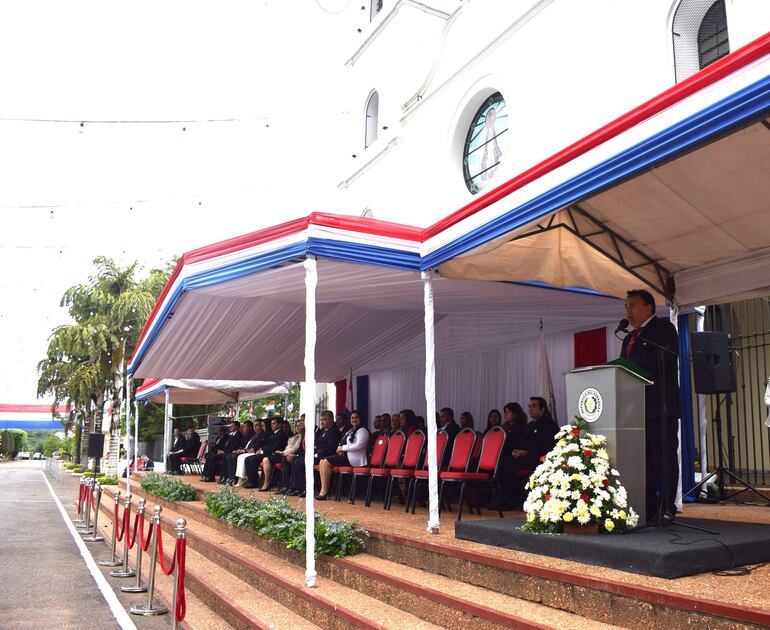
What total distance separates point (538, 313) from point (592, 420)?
14.0 ft

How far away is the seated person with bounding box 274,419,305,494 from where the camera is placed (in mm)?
11164

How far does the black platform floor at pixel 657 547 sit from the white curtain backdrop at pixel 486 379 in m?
4.57

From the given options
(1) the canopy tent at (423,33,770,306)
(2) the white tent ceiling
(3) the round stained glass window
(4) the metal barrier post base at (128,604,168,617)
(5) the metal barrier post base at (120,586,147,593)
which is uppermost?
(3) the round stained glass window

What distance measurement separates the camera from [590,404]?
17.2 feet

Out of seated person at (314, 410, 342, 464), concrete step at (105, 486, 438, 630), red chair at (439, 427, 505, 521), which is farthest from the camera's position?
seated person at (314, 410, 342, 464)

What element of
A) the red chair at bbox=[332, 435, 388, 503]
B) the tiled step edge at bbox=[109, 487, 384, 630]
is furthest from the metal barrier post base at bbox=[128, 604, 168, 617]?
the red chair at bbox=[332, 435, 388, 503]

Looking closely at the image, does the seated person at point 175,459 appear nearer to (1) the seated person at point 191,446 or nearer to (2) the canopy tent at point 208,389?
(1) the seated person at point 191,446

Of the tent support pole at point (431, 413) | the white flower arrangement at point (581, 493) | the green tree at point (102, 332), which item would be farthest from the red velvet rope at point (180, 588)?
the green tree at point (102, 332)

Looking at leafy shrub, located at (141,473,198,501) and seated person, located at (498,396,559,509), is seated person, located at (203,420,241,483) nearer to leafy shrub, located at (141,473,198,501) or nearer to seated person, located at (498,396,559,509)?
leafy shrub, located at (141,473,198,501)

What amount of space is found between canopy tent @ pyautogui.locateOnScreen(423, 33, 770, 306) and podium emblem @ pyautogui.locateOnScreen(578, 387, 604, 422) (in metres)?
1.35

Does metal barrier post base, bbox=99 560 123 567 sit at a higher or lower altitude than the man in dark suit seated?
lower

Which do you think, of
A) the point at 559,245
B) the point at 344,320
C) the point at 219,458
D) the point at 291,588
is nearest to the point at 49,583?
the point at 291,588

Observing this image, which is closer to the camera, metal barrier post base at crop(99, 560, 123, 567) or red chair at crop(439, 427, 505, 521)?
red chair at crop(439, 427, 505, 521)

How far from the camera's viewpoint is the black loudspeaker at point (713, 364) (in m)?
6.98
